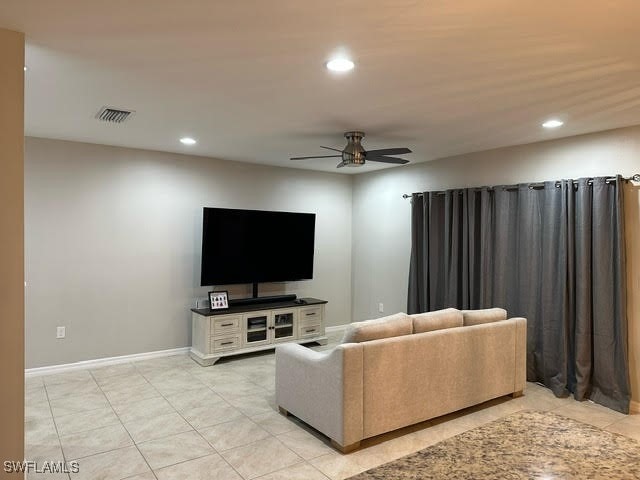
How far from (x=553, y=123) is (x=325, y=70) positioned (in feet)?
7.57

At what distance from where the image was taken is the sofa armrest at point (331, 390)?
3.02m

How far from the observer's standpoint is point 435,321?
3.57 metres

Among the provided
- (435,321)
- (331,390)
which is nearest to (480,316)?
(435,321)

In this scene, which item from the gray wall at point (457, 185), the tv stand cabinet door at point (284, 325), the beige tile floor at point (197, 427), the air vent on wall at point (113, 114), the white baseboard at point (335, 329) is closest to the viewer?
the beige tile floor at point (197, 427)

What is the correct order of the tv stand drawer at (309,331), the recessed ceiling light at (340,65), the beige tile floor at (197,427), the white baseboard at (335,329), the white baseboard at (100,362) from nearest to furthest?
the recessed ceiling light at (340,65), the beige tile floor at (197,427), the white baseboard at (100,362), the tv stand drawer at (309,331), the white baseboard at (335,329)

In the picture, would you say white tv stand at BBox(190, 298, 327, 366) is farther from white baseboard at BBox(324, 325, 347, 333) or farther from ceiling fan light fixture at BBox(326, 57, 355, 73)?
ceiling fan light fixture at BBox(326, 57, 355, 73)

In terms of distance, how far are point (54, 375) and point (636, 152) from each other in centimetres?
604

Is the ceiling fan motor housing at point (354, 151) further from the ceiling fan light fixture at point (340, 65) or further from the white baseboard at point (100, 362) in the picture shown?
the white baseboard at point (100, 362)

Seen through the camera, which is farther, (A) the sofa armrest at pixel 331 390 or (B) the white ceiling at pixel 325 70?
(A) the sofa armrest at pixel 331 390

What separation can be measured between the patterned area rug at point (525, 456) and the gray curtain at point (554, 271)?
11.4ft

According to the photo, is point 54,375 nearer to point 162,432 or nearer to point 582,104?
point 162,432

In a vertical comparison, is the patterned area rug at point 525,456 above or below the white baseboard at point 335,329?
above

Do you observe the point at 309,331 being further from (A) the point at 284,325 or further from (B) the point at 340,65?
(B) the point at 340,65

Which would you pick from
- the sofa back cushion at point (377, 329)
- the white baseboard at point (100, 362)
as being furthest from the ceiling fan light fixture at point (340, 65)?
the white baseboard at point (100, 362)
